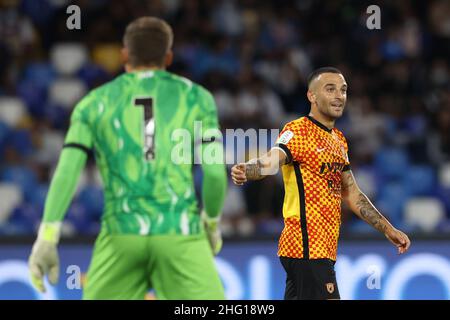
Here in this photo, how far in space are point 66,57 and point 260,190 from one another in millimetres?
3090

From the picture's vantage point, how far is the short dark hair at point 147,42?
507 centimetres

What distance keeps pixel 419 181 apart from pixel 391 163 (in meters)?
0.39

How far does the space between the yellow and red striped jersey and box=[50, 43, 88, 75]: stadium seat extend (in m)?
6.21

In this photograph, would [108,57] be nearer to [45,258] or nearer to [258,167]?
[258,167]

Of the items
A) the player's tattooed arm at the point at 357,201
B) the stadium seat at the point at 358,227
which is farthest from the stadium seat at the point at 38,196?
the player's tattooed arm at the point at 357,201

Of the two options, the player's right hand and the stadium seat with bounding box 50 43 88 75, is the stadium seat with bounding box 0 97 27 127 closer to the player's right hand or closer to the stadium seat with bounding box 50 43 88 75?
the stadium seat with bounding box 50 43 88 75

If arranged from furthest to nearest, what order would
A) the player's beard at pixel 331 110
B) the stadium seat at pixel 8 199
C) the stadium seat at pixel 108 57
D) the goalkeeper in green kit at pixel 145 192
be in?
1. the stadium seat at pixel 108 57
2. the stadium seat at pixel 8 199
3. the player's beard at pixel 331 110
4. the goalkeeper in green kit at pixel 145 192

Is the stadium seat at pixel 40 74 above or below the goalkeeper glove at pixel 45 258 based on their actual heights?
above

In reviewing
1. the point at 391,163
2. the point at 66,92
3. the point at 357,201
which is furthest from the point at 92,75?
the point at 357,201

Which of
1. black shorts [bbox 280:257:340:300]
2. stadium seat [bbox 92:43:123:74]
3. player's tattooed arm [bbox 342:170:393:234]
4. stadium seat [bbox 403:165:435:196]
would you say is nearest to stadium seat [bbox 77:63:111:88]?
stadium seat [bbox 92:43:123:74]

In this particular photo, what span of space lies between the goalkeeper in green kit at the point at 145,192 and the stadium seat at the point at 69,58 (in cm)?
684

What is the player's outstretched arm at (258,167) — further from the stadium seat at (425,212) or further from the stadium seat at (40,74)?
the stadium seat at (40,74)

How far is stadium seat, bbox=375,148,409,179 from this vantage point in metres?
11.1

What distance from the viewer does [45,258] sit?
15.8ft
